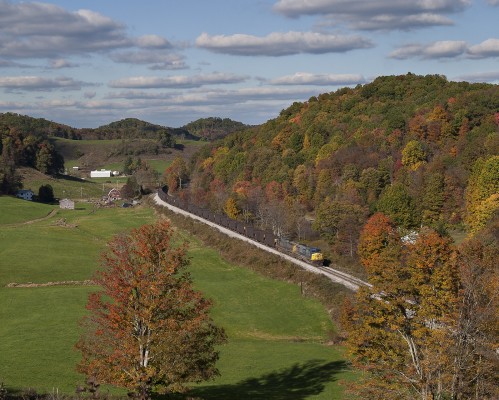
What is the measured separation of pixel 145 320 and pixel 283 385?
47.0 feet

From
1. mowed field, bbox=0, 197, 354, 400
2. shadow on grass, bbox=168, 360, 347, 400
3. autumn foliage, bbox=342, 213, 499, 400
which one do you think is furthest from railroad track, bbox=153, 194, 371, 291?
autumn foliage, bbox=342, 213, 499, 400

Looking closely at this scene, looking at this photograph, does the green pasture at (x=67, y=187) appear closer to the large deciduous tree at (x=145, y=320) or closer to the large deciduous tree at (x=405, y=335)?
the large deciduous tree at (x=145, y=320)

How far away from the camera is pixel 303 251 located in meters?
73.9

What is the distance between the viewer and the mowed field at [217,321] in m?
37.2

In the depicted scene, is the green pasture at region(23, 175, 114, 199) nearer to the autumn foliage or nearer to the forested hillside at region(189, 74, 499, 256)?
the forested hillside at region(189, 74, 499, 256)

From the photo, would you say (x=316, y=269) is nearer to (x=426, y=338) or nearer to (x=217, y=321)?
(x=217, y=321)

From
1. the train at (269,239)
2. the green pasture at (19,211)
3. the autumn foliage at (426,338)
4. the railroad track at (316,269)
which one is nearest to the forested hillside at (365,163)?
the train at (269,239)

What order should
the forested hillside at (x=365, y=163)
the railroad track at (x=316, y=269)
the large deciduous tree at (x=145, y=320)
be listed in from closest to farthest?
the large deciduous tree at (x=145, y=320), the railroad track at (x=316, y=269), the forested hillside at (x=365, y=163)

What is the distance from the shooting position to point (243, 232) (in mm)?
91125

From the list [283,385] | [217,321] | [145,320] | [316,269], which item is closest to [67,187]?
[316,269]

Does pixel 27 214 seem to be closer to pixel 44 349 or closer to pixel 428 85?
pixel 44 349

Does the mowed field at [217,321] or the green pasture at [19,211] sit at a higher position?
the green pasture at [19,211]

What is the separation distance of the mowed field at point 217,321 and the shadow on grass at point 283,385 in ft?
0.20

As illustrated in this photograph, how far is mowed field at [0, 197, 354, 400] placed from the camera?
1463 inches
